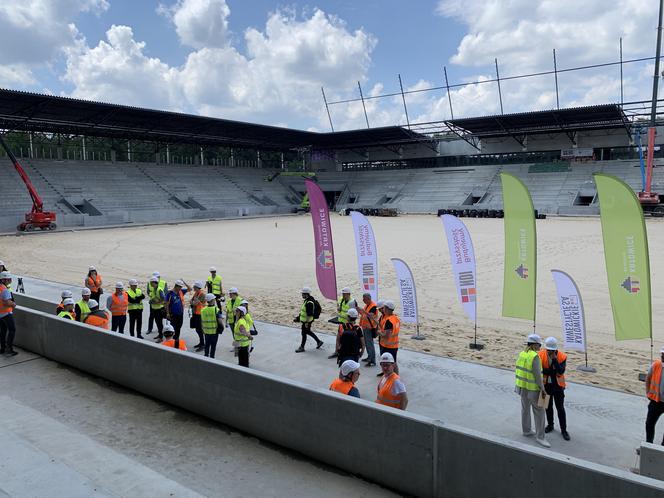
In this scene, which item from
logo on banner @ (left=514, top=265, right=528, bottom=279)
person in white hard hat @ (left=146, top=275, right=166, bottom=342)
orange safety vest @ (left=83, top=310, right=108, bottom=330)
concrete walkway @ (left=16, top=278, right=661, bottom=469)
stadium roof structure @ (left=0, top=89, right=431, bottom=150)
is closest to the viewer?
concrete walkway @ (left=16, top=278, right=661, bottom=469)

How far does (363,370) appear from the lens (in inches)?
358

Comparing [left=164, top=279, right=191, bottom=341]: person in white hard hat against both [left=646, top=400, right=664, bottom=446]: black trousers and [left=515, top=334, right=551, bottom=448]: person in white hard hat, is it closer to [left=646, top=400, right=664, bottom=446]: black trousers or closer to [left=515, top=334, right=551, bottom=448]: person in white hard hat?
[left=515, top=334, right=551, bottom=448]: person in white hard hat

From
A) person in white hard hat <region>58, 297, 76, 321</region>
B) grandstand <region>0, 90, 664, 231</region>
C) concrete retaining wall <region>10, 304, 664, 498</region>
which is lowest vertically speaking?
concrete retaining wall <region>10, 304, 664, 498</region>

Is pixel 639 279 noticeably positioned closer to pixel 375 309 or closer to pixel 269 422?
pixel 375 309

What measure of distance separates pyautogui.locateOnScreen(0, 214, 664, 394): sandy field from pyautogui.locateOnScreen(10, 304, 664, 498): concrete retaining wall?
3694 millimetres

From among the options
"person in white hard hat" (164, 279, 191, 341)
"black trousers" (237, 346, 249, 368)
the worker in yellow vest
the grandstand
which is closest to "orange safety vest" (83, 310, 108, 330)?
"person in white hard hat" (164, 279, 191, 341)

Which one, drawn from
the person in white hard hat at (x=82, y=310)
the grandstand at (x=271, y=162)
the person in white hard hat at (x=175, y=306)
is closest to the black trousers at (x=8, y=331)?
the person in white hard hat at (x=82, y=310)

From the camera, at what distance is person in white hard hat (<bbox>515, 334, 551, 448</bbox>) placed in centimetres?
622

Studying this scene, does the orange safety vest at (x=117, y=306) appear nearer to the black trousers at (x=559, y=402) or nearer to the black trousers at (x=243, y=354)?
the black trousers at (x=243, y=354)

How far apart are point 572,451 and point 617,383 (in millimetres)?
3002

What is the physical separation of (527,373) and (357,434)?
2.52 m

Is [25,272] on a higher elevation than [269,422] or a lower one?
higher

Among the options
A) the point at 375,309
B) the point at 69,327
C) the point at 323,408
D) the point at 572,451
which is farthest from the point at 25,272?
the point at 572,451

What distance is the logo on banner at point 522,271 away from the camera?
1005 cm
